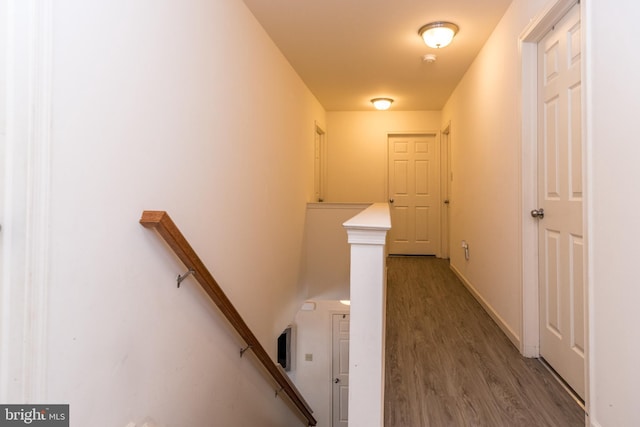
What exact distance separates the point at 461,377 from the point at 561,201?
110 centimetres

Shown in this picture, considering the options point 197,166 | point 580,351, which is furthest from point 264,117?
point 580,351

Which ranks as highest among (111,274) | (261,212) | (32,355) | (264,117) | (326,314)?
(264,117)

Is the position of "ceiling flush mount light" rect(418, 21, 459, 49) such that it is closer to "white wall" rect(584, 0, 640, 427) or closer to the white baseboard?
"white wall" rect(584, 0, 640, 427)

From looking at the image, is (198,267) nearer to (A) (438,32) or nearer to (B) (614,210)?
(B) (614,210)

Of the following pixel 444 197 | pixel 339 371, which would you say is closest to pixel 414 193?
pixel 444 197

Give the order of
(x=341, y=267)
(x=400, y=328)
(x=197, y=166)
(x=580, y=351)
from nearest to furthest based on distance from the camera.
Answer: (x=580, y=351) → (x=197, y=166) → (x=400, y=328) → (x=341, y=267)

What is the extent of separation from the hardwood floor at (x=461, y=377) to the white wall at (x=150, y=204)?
1060 millimetres

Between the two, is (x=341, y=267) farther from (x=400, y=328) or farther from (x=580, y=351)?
(x=580, y=351)

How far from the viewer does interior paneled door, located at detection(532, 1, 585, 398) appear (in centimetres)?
183

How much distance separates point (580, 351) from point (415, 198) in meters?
4.18

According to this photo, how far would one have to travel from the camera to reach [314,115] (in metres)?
5.16

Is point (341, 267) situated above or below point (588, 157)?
below

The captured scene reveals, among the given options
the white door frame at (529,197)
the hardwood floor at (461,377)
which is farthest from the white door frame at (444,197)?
the white door frame at (529,197)

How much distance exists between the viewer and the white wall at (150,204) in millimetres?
1169
